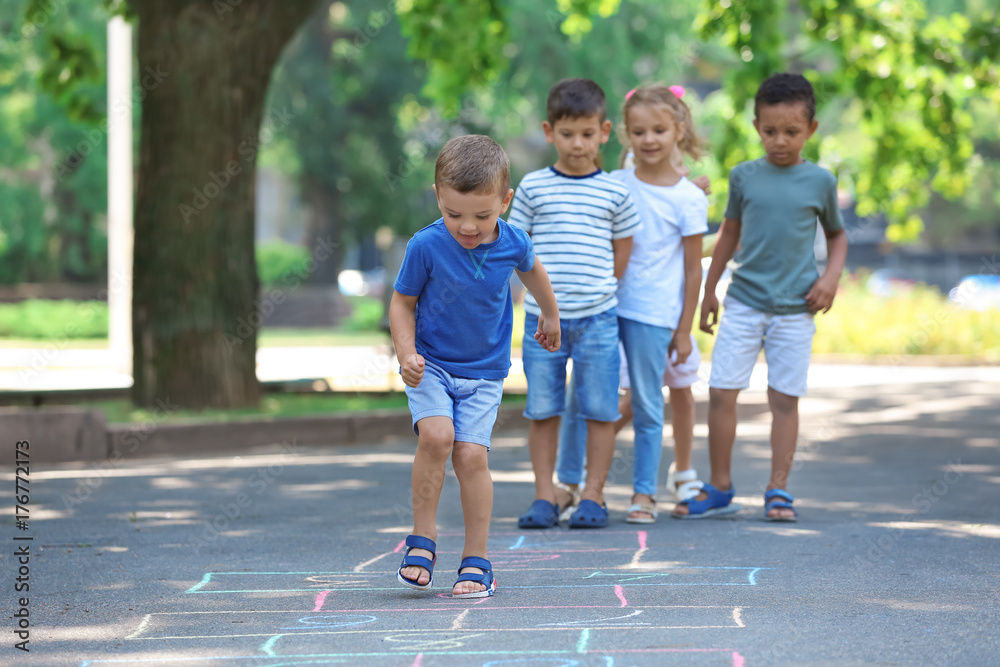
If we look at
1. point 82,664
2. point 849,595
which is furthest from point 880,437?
point 82,664

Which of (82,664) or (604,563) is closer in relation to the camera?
(82,664)

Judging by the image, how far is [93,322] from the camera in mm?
26094

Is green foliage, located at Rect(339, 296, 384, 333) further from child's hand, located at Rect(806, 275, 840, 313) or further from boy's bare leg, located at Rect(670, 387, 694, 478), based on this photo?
child's hand, located at Rect(806, 275, 840, 313)

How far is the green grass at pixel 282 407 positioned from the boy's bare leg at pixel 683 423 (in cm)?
415

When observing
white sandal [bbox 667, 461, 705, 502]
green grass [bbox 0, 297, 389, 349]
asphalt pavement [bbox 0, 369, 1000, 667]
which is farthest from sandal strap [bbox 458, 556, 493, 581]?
green grass [bbox 0, 297, 389, 349]

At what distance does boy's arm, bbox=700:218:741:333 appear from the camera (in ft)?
19.8

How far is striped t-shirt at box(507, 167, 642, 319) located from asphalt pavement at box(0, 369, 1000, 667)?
1038mm

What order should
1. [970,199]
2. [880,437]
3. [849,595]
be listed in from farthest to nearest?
[970,199] < [880,437] < [849,595]

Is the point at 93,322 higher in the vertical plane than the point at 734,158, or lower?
lower

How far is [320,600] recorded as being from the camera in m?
4.16

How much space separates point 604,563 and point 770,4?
799cm

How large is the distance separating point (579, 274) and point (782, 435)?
4.33ft

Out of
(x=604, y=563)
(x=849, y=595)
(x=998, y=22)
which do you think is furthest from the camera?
(x=998, y=22)

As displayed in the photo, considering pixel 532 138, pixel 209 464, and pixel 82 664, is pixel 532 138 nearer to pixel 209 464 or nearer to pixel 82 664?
pixel 209 464
